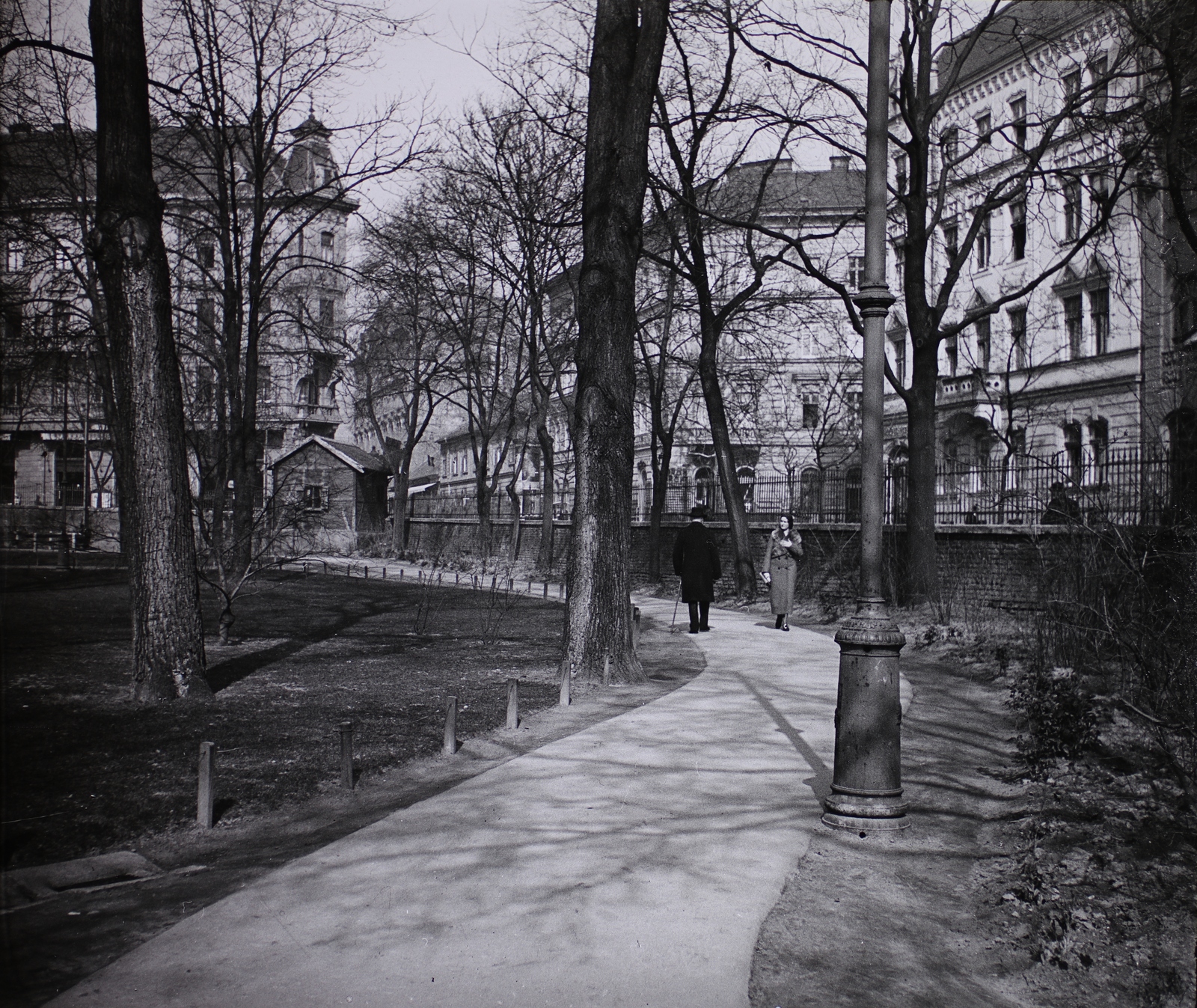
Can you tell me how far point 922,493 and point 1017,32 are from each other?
9.00m

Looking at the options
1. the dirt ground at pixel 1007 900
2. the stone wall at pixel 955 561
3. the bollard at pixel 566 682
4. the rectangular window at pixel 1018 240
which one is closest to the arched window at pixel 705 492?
the stone wall at pixel 955 561

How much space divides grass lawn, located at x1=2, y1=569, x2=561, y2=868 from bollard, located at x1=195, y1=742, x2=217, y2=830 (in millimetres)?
153

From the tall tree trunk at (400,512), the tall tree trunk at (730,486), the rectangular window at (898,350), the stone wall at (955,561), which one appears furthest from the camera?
the rectangular window at (898,350)

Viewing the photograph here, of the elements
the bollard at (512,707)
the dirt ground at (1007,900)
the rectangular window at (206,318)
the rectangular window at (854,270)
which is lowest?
the dirt ground at (1007,900)

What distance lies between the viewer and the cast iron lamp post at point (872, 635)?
270 inches

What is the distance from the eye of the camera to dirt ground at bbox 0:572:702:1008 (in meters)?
5.62

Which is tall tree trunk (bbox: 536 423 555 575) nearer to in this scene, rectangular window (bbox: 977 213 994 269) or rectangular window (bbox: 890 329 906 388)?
rectangular window (bbox: 890 329 906 388)

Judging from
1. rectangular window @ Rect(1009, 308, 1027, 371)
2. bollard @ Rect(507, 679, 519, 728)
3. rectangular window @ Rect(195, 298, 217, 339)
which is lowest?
bollard @ Rect(507, 679, 519, 728)

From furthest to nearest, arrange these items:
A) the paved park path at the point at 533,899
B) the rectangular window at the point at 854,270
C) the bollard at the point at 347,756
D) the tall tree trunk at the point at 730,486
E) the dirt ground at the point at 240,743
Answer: the rectangular window at the point at 854,270 < the tall tree trunk at the point at 730,486 < the bollard at the point at 347,756 < the dirt ground at the point at 240,743 < the paved park path at the point at 533,899

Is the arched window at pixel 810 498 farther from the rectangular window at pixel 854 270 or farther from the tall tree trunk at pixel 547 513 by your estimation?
the rectangular window at pixel 854 270

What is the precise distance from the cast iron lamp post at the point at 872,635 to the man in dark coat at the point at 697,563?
10.4 m

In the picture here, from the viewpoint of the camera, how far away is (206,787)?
7.17 meters

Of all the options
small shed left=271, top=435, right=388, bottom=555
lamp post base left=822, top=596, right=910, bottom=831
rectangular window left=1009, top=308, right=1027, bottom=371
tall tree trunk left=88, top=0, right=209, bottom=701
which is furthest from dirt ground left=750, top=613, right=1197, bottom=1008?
small shed left=271, top=435, right=388, bottom=555

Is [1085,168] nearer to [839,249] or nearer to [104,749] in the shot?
[104,749]
